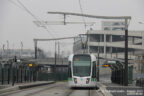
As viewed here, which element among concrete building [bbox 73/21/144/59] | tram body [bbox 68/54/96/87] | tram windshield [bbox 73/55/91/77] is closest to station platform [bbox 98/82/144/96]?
tram body [bbox 68/54/96/87]

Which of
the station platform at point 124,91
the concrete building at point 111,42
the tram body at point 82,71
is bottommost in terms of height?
the station platform at point 124,91

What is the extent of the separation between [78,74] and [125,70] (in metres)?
4.16

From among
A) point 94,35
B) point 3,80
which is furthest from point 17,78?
point 94,35

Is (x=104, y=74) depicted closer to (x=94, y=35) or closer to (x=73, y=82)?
(x=94, y=35)

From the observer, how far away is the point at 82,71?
2806 centimetres

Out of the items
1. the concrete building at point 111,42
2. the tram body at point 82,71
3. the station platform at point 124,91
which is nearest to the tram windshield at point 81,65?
the tram body at point 82,71

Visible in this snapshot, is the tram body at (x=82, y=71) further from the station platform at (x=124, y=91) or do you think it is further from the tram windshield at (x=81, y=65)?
the station platform at (x=124, y=91)

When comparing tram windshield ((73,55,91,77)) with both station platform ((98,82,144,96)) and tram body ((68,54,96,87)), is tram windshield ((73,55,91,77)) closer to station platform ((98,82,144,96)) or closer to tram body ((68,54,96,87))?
tram body ((68,54,96,87))

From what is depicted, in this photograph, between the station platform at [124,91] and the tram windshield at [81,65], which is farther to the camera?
the tram windshield at [81,65]

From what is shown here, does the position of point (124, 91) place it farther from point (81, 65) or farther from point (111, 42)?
point (111, 42)

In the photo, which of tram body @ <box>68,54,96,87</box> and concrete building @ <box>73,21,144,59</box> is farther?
concrete building @ <box>73,21,144,59</box>

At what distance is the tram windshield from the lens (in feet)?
91.6

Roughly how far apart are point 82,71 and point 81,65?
1.87ft

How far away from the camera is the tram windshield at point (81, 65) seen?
27922 millimetres
